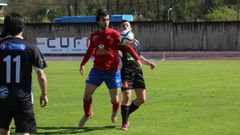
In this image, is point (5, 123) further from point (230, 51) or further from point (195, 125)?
point (230, 51)

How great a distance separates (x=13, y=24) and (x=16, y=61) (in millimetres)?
457

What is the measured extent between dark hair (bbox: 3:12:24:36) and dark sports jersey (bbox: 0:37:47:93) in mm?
100

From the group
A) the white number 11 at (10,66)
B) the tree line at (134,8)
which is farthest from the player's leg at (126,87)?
the tree line at (134,8)

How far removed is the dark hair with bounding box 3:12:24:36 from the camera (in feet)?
21.7

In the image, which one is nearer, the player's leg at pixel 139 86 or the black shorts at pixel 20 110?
the black shorts at pixel 20 110

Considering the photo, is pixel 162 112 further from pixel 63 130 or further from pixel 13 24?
pixel 13 24

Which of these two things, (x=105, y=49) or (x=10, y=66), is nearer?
(x=10, y=66)

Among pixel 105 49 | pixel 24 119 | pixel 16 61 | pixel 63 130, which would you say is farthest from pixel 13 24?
pixel 63 130

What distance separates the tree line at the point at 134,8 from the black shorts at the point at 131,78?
7139 centimetres

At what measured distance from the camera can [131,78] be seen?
10.6 meters

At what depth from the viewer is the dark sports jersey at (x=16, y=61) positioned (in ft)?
21.9

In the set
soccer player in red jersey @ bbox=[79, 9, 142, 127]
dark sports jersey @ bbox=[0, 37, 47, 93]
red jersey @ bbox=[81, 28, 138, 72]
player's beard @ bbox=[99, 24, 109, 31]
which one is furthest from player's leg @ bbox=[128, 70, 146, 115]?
dark sports jersey @ bbox=[0, 37, 47, 93]

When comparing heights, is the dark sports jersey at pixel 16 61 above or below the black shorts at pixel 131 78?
above

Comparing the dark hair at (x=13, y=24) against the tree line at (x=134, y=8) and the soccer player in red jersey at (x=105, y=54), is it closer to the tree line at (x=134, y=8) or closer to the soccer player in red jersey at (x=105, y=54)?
the soccer player in red jersey at (x=105, y=54)
